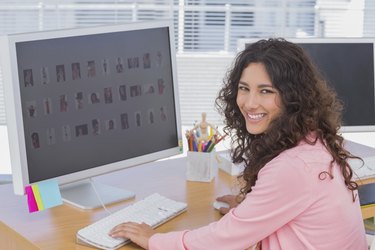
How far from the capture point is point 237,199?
1.92 metres

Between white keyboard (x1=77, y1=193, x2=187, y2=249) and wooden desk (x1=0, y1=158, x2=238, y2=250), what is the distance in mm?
20

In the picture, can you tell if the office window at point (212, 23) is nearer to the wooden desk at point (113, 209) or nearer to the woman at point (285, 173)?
the wooden desk at point (113, 209)

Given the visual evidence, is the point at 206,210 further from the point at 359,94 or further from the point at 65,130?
the point at 359,94

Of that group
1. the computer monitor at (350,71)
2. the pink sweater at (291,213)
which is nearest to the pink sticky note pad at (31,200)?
the pink sweater at (291,213)

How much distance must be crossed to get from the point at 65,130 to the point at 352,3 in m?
3.57

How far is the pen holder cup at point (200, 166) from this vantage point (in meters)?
2.16

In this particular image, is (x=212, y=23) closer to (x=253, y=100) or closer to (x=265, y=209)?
(x=253, y=100)

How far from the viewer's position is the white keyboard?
166cm

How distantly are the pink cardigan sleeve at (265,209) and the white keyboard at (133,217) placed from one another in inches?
8.0

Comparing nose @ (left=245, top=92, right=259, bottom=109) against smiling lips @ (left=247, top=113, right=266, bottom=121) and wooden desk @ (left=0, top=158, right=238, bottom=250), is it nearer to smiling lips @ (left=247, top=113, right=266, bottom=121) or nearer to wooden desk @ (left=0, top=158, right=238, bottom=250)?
smiling lips @ (left=247, top=113, right=266, bottom=121)

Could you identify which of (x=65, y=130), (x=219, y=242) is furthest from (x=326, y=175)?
(x=65, y=130)

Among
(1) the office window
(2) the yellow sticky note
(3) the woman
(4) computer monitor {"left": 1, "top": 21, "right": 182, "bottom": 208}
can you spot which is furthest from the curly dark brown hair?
(1) the office window

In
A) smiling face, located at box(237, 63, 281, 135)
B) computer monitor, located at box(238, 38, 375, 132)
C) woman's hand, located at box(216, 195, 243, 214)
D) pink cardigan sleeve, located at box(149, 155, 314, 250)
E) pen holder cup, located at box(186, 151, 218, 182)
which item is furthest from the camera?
computer monitor, located at box(238, 38, 375, 132)

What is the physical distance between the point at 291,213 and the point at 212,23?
11.5 feet
